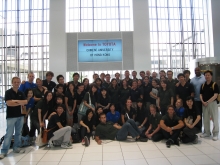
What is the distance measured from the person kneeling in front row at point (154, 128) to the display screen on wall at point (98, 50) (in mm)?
6861

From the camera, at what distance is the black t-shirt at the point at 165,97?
5.23 metres

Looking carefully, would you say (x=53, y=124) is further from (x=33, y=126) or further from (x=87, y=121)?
(x=87, y=121)

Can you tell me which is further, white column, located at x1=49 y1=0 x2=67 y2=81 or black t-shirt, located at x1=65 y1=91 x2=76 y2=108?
white column, located at x1=49 y1=0 x2=67 y2=81

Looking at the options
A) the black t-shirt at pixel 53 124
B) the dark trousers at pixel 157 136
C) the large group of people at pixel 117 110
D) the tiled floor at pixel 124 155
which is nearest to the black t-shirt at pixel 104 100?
the large group of people at pixel 117 110

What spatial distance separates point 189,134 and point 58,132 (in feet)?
10.8

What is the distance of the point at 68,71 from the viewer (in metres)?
11.4

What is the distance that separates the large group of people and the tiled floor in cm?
23

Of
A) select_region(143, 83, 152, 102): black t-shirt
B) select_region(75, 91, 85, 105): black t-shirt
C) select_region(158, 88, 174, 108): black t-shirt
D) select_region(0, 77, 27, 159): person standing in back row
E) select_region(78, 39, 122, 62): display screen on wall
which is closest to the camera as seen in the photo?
select_region(0, 77, 27, 159): person standing in back row

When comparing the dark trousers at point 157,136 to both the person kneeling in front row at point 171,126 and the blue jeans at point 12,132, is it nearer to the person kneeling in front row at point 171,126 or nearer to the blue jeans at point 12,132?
the person kneeling in front row at point 171,126

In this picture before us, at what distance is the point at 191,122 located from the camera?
458 centimetres

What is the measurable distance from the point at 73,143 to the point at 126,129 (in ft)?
4.88

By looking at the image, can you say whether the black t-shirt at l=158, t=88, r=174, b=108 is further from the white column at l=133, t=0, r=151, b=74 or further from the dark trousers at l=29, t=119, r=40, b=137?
the white column at l=133, t=0, r=151, b=74

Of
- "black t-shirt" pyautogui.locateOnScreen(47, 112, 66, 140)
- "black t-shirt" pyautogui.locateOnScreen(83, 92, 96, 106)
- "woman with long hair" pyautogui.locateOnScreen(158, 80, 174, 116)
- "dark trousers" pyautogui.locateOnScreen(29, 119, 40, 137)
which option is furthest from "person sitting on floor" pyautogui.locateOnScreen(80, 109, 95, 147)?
"woman with long hair" pyautogui.locateOnScreen(158, 80, 174, 116)

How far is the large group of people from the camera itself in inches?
173
